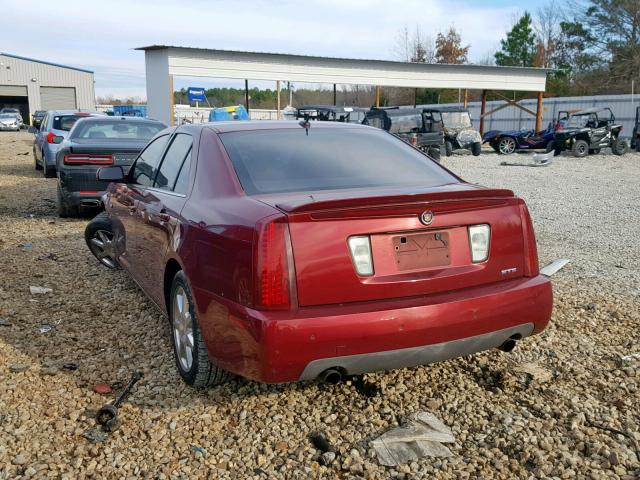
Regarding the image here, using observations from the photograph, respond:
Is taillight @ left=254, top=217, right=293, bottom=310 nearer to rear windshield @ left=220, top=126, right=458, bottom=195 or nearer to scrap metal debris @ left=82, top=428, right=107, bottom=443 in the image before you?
rear windshield @ left=220, top=126, right=458, bottom=195

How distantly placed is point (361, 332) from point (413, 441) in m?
0.64

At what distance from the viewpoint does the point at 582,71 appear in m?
49.1

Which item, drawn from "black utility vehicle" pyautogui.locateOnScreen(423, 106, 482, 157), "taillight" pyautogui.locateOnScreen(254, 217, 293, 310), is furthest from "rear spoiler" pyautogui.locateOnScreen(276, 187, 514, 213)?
"black utility vehicle" pyautogui.locateOnScreen(423, 106, 482, 157)

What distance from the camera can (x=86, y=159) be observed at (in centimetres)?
852

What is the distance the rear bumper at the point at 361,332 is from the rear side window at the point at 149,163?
1.73m

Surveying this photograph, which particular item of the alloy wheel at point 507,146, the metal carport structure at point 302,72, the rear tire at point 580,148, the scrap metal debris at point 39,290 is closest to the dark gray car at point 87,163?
the scrap metal debris at point 39,290

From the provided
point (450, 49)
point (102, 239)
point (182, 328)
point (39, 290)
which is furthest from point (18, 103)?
point (182, 328)

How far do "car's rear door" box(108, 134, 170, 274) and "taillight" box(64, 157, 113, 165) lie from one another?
3458 mm

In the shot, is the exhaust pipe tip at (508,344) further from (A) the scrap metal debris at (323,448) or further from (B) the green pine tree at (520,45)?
(B) the green pine tree at (520,45)

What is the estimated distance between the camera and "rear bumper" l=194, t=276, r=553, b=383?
275cm

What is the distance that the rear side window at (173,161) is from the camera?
13.1ft

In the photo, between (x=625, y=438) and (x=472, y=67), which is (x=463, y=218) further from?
(x=472, y=67)

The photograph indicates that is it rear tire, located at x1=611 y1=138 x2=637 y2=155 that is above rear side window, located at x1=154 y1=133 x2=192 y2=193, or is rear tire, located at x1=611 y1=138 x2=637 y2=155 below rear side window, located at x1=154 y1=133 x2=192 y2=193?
below

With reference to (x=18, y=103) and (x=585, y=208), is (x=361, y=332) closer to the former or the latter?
(x=585, y=208)
